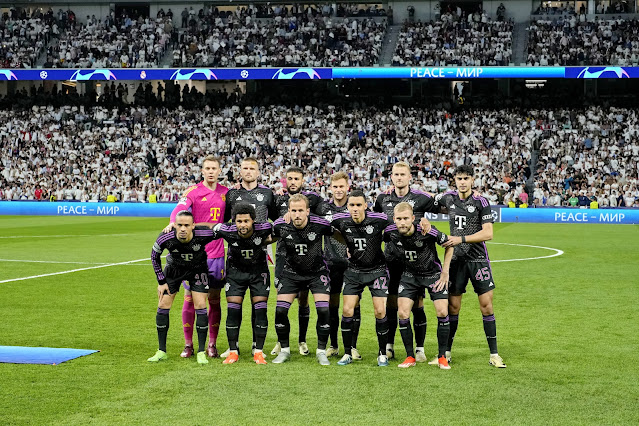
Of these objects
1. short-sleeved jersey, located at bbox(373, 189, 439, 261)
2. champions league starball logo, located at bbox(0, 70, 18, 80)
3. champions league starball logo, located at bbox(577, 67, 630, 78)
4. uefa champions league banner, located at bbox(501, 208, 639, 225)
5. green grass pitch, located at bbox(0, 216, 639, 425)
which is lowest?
uefa champions league banner, located at bbox(501, 208, 639, 225)

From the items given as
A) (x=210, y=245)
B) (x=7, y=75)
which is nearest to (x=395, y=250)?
(x=210, y=245)

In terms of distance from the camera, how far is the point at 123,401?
22.6 feet

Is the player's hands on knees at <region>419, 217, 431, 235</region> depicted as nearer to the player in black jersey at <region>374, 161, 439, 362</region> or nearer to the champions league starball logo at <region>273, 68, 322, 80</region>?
the player in black jersey at <region>374, 161, 439, 362</region>

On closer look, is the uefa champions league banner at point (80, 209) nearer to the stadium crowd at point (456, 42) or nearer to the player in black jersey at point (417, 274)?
the stadium crowd at point (456, 42)

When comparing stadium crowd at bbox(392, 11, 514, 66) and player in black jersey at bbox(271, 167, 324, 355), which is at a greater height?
stadium crowd at bbox(392, 11, 514, 66)

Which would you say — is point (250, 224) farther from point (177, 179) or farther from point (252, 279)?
point (177, 179)

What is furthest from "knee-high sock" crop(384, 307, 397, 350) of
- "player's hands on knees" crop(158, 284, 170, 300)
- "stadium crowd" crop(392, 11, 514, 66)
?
"stadium crowd" crop(392, 11, 514, 66)

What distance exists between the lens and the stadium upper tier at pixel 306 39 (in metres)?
41.2

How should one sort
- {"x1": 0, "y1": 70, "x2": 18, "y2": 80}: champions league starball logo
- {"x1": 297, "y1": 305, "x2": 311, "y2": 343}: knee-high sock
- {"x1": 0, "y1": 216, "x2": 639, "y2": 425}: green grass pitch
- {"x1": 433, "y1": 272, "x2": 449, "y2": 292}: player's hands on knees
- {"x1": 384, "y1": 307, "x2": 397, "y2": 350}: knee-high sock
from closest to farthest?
{"x1": 0, "y1": 216, "x2": 639, "y2": 425}: green grass pitch < {"x1": 433, "y1": 272, "x2": 449, "y2": 292}: player's hands on knees < {"x1": 384, "y1": 307, "x2": 397, "y2": 350}: knee-high sock < {"x1": 297, "y1": 305, "x2": 311, "y2": 343}: knee-high sock < {"x1": 0, "y1": 70, "x2": 18, "y2": 80}: champions league starball logo

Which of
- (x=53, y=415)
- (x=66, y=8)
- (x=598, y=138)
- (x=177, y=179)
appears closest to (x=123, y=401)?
(x=53, y=415)

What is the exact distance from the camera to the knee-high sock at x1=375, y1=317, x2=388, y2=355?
27.6ft

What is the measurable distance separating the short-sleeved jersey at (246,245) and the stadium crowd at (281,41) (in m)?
34.2

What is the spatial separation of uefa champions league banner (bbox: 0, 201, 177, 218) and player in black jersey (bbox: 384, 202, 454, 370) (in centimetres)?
2930

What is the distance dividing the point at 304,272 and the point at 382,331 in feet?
3.47
